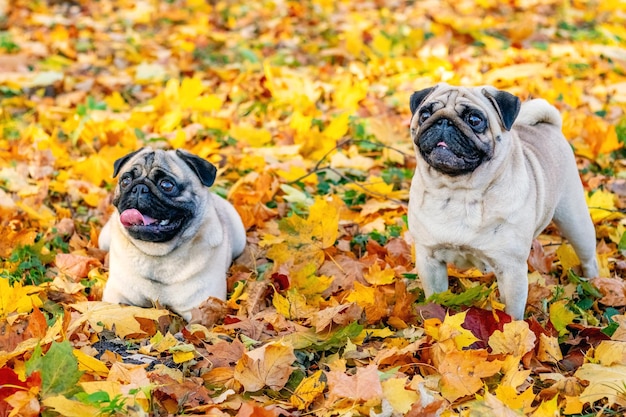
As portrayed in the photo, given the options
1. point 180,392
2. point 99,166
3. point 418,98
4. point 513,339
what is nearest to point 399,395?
point 513,339

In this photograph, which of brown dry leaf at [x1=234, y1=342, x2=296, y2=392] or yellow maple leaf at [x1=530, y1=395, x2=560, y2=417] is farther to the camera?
brown dry leaf at [x1=234, y1=342, x2=296, y2=392]

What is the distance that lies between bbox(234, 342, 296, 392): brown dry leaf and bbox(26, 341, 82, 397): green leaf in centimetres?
67

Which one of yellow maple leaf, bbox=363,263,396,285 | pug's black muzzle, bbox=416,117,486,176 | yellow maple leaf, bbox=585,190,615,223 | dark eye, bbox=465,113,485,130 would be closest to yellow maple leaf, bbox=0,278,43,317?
yellow maple leaf, bbox=363,263,396,285

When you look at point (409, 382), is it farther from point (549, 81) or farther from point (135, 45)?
point (135, 45)

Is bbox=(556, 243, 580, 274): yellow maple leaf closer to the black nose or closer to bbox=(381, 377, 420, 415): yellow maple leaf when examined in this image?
bbox=(381, 377, 420, 415): yellow maple leaf

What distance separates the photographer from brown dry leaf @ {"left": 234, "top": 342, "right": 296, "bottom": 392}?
336 centimetres

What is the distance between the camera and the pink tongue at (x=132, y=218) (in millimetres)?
4316

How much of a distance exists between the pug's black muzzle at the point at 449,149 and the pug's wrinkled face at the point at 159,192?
134cm

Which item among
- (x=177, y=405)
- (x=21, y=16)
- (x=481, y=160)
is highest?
(x=481, y=160)

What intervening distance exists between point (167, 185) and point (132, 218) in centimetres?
28

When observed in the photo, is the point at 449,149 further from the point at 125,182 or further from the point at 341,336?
the point at 125,182

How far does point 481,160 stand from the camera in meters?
3.88

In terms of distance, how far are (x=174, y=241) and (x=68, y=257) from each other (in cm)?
85

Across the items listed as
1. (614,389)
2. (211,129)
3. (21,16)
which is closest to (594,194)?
(614,389)
